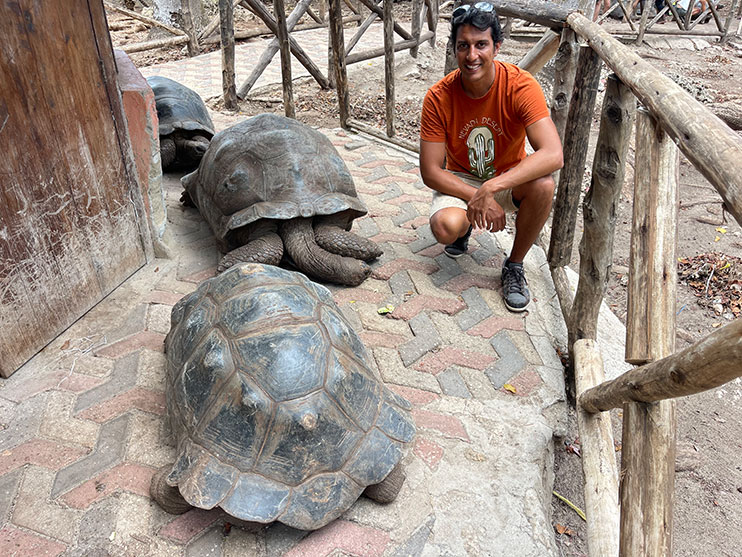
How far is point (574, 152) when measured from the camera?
324cm

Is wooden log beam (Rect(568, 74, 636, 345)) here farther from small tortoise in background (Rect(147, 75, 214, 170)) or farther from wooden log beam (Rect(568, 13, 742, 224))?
small tortoise in background (Rect(147, 75, 214, 170))

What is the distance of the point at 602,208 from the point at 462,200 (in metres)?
0.82

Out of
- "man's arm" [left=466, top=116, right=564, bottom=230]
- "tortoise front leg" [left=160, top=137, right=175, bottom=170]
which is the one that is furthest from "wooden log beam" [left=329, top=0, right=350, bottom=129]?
"man's arm" [left=466, top=116, right=564, bottom=230]

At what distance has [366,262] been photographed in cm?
355

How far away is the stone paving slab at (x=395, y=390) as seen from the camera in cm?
191

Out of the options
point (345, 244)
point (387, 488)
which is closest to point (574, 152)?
point (345, 244)

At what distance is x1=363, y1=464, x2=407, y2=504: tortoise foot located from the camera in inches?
78.4

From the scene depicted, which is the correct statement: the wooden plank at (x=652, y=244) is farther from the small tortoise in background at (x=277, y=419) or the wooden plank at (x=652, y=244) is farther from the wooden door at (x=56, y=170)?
the wooden door at (x=56, y=170)

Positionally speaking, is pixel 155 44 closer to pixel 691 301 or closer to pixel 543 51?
pixel 543 51

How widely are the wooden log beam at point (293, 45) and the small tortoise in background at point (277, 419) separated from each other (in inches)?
185

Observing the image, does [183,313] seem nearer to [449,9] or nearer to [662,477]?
[662,477]

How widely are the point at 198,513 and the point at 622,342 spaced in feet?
8.31

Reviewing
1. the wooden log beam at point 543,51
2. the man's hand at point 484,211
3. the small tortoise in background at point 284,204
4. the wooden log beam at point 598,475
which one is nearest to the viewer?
the wooden log beam at point 598,475

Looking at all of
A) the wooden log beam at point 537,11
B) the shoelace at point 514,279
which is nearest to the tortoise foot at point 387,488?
the shoelace at point 514,279
